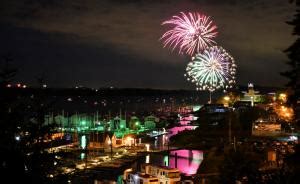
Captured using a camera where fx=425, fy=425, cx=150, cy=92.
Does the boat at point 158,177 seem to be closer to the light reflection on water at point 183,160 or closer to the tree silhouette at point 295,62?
the light reflection on water at point 183,160

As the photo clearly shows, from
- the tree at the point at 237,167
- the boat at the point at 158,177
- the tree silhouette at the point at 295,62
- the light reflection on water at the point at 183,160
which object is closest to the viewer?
the tree silhouette at the point at 295,62

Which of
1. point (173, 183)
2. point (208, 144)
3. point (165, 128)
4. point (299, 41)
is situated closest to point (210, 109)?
point (165, 128)

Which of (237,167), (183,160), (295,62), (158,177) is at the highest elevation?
(295,62)

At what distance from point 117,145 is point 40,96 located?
1889 cm

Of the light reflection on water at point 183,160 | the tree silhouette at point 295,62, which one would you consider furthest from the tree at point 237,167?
the light reflection on water at point 183,160

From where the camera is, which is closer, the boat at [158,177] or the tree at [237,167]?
the tree at [237,167]

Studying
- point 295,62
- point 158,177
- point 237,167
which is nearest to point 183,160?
point 158,177

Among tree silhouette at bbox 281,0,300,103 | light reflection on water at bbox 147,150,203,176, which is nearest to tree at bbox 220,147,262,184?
tree silhouette at bbox 281,0,300,103

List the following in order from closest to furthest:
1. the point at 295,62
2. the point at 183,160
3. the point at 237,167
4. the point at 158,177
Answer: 1. the point at 295,62
2. the point at 237,167
3. the point at 158,177
4. the point at 183,160

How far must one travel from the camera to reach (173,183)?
12.0m

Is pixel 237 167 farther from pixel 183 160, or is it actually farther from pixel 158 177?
pixel 183 160

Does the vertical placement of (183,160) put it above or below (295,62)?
below

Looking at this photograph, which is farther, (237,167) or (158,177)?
(158,177)

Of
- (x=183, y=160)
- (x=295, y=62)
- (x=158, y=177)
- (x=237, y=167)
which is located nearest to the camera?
(x=295, y=62)
